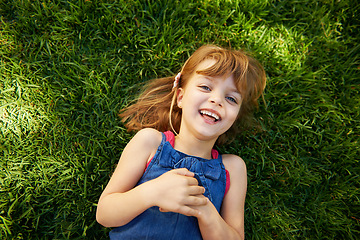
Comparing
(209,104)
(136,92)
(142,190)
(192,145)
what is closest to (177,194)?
(142,190)

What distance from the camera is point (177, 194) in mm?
1623

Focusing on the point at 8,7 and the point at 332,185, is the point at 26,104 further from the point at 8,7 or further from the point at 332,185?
the point at 332,185

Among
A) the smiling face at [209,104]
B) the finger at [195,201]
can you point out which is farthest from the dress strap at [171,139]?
the finger at [195,201]

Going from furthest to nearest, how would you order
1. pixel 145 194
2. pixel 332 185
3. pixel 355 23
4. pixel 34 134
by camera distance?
pixel 355 23 → pixel 332 185 → pixel 34 134 → pixel 145 194

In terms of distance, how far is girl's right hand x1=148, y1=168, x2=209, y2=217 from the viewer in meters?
1.62

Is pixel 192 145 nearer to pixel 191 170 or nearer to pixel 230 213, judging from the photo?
pixel 191 170

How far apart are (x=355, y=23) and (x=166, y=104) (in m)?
1.97

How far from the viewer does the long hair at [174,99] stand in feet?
7.05

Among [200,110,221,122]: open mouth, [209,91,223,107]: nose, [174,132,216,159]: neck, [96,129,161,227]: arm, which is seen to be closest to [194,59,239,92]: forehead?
[209,91,223,107]: nose

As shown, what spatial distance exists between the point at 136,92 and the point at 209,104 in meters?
0.80

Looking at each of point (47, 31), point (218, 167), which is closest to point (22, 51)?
point (47, 31)

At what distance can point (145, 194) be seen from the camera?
1699 millimetres

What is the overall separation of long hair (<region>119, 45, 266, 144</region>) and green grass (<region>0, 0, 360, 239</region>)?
118mm

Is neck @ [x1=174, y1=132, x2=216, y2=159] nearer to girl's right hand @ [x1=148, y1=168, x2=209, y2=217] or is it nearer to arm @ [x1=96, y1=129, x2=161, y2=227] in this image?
arm @ [x1=96, y1=129, x2=161, y2=227]
